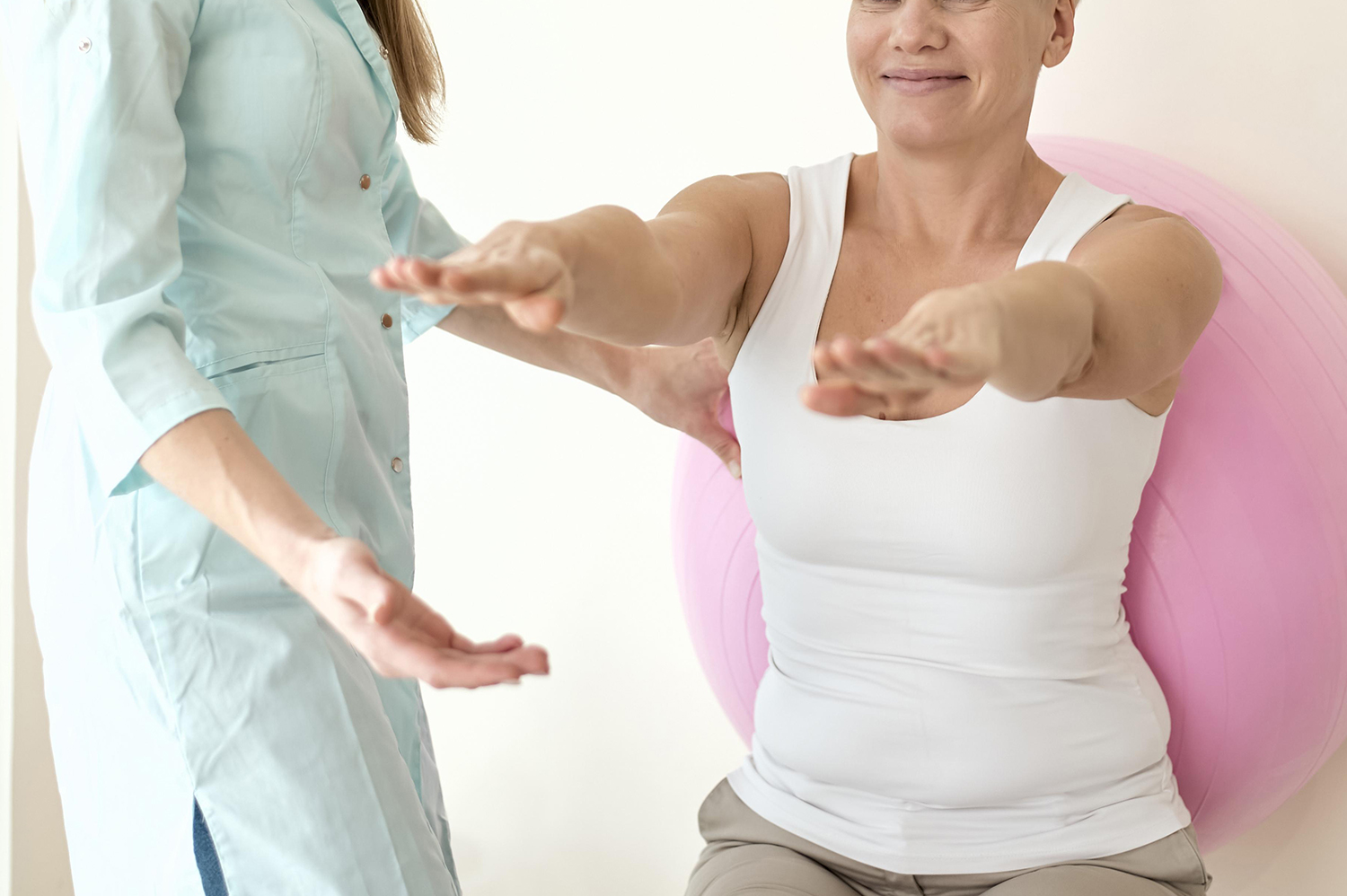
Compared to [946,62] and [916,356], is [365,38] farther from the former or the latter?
[916,356]

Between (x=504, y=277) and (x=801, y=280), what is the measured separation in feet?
1.84

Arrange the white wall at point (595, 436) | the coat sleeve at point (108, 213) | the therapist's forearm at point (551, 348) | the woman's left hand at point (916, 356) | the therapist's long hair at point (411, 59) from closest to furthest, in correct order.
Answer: the woman's left hand at point (916, 356) < the coat sleeve at point (108, 213) < the therapist's long hair at point (411, 59) < the therapist's forearm at point (551, 348) < the white wall at point (595, 436)

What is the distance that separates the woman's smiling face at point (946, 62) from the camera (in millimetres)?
1230

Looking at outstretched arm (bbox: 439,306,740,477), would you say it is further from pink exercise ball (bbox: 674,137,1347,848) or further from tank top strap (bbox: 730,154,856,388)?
pink exercise ball (bbox: 674,137,1347,848)

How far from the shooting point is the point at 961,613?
1271mm

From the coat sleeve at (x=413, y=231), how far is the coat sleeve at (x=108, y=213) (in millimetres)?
430

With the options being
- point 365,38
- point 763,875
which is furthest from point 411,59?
point 763,875

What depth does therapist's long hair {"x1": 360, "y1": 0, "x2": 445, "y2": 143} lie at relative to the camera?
1.43m

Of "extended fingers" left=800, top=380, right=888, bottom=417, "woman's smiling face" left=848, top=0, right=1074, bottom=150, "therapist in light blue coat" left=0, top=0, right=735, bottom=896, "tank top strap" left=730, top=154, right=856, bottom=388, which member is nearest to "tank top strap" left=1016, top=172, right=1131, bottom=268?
"woman's smiling face" left=848, top=0, right=1074, bottom=150

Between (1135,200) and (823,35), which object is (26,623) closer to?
(823,35)

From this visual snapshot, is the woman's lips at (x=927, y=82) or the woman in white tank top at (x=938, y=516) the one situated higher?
the woman's lips at (x=927, y=82)

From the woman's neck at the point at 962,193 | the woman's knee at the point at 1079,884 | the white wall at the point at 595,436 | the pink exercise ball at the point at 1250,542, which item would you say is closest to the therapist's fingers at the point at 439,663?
the woman's knee at the point at 1079,884

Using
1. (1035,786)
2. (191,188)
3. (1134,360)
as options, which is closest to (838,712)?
(1035,786)

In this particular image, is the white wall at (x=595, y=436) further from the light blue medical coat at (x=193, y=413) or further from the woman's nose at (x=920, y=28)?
the light blue medical coat at (x=193, y=413)
